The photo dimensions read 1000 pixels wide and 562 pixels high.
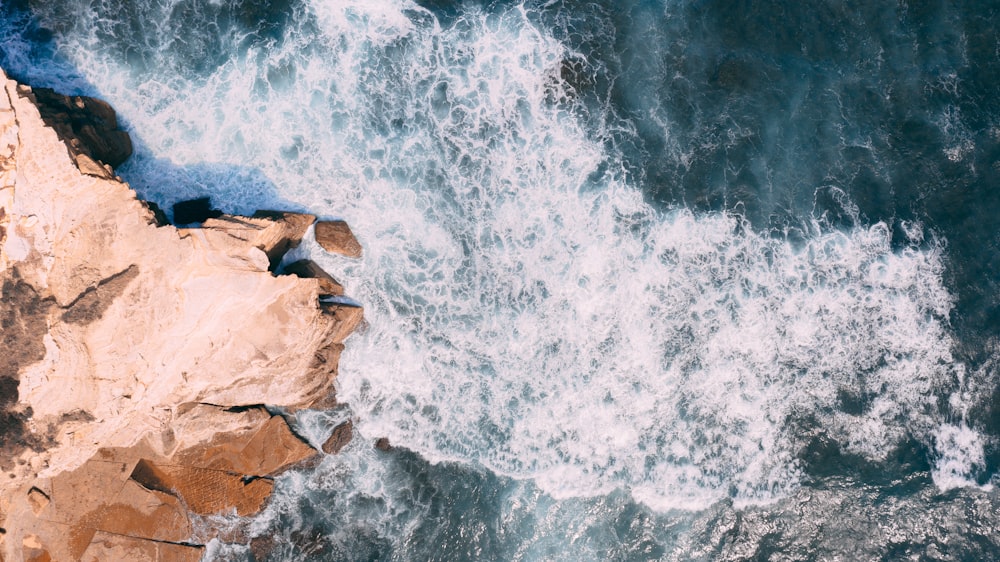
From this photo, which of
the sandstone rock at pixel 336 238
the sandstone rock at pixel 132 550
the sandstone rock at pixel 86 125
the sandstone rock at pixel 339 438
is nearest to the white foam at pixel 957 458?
the sandstone rock at pixel 339 438

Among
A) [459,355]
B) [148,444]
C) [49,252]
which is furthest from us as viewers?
[459,355]

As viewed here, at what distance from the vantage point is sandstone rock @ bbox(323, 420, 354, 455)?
12648 millimetres

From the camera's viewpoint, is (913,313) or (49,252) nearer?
(49,252)

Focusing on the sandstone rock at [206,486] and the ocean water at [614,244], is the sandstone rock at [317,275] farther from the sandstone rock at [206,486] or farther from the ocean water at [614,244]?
the sandstone rock at [206,486]

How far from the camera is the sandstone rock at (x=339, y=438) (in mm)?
12648

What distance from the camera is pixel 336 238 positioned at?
1273cm

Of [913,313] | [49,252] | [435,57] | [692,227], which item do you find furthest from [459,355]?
[913,313]

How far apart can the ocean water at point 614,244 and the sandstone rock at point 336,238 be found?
324 mm

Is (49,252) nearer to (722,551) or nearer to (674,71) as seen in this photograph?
(674,71)

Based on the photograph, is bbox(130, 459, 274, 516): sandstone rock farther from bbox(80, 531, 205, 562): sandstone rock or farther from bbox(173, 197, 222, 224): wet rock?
bbox(173, 197, 222, 224): wet rock

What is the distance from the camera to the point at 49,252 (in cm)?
1084

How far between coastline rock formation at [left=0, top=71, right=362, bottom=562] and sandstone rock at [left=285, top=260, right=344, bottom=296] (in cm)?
4

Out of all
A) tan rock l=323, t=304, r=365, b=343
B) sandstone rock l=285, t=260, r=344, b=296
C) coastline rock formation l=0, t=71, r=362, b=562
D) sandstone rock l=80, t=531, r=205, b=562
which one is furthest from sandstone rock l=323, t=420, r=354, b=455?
sandstone rock l=80, t=531, r=205, b=562

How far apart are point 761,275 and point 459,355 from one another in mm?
7228
